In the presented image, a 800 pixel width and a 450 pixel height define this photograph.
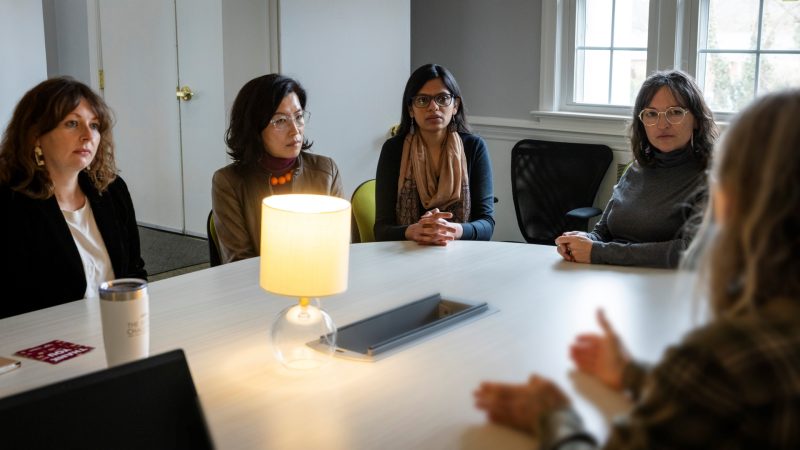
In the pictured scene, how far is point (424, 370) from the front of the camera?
1.79 m

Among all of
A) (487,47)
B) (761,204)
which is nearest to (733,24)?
(487,47)

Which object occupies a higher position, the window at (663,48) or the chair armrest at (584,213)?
the window at (663,48)

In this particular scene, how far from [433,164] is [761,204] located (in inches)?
93.9

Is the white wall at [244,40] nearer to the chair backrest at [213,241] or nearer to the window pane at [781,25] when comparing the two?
the chair backrest at [213,241]

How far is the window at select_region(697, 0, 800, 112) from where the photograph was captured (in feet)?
13.7

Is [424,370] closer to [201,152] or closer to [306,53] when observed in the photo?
[306,53]

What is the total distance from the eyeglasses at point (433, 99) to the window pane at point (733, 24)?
1.69 metres

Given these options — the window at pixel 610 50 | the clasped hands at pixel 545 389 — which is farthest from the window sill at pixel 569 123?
the clasped hands at pixel 545 389

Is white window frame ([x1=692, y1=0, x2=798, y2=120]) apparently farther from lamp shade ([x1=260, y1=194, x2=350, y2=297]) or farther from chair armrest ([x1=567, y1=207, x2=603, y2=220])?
lamp shade ([x1=260, y1=194, x2=350, y2=297])

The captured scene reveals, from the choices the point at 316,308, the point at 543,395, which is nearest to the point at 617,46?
the point at 316,308

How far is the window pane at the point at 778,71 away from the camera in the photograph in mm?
4176

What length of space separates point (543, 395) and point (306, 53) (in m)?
3.44

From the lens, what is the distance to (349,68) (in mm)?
4723

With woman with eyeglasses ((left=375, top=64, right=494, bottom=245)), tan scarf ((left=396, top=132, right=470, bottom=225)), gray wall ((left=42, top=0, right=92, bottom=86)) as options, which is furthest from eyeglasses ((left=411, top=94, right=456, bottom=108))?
gray wall ((left=42, top=0, right=92, bottom=86))
